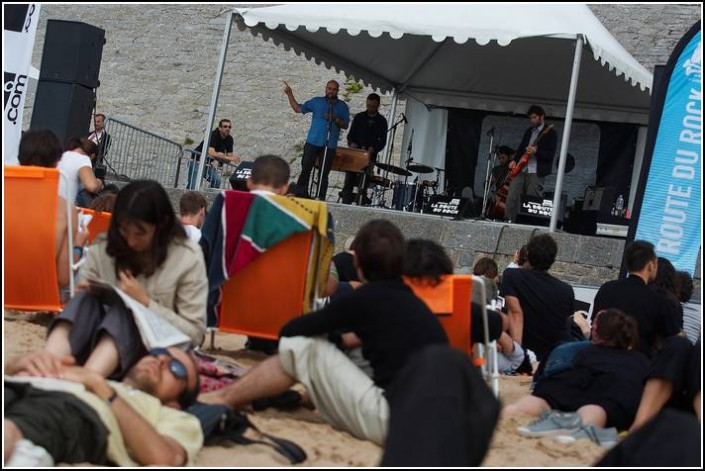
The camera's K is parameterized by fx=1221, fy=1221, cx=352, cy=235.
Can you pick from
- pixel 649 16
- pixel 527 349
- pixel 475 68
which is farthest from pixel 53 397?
pixel 649 16

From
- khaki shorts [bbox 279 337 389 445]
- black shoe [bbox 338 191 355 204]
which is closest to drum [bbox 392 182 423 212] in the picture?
black shoe [bbox 338 191 355 204]

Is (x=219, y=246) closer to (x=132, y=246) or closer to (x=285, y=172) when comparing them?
(x=285, y=172)

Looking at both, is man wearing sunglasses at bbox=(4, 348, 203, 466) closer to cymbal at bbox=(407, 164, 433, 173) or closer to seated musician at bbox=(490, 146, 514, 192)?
seated musician at bbox=(490, 146, 514, 192)

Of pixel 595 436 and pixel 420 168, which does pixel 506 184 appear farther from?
pixel 595 436

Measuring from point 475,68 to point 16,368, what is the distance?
11897 mm

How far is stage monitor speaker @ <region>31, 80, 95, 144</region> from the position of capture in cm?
1020

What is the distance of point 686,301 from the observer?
831cm

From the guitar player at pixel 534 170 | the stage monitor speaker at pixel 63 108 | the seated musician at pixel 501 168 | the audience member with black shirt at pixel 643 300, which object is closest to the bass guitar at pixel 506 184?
the guitar player at pixel 534 170

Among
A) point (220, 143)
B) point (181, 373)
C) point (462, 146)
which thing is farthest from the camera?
point (462, 146)

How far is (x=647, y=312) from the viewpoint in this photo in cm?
702

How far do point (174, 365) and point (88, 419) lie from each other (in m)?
0.77

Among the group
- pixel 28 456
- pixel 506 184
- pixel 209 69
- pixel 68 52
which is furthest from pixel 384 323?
pixel 209 69

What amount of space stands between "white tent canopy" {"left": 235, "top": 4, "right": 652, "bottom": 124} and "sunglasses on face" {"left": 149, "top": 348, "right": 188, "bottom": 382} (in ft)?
23.5

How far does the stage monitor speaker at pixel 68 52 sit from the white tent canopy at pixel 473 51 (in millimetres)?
2062
